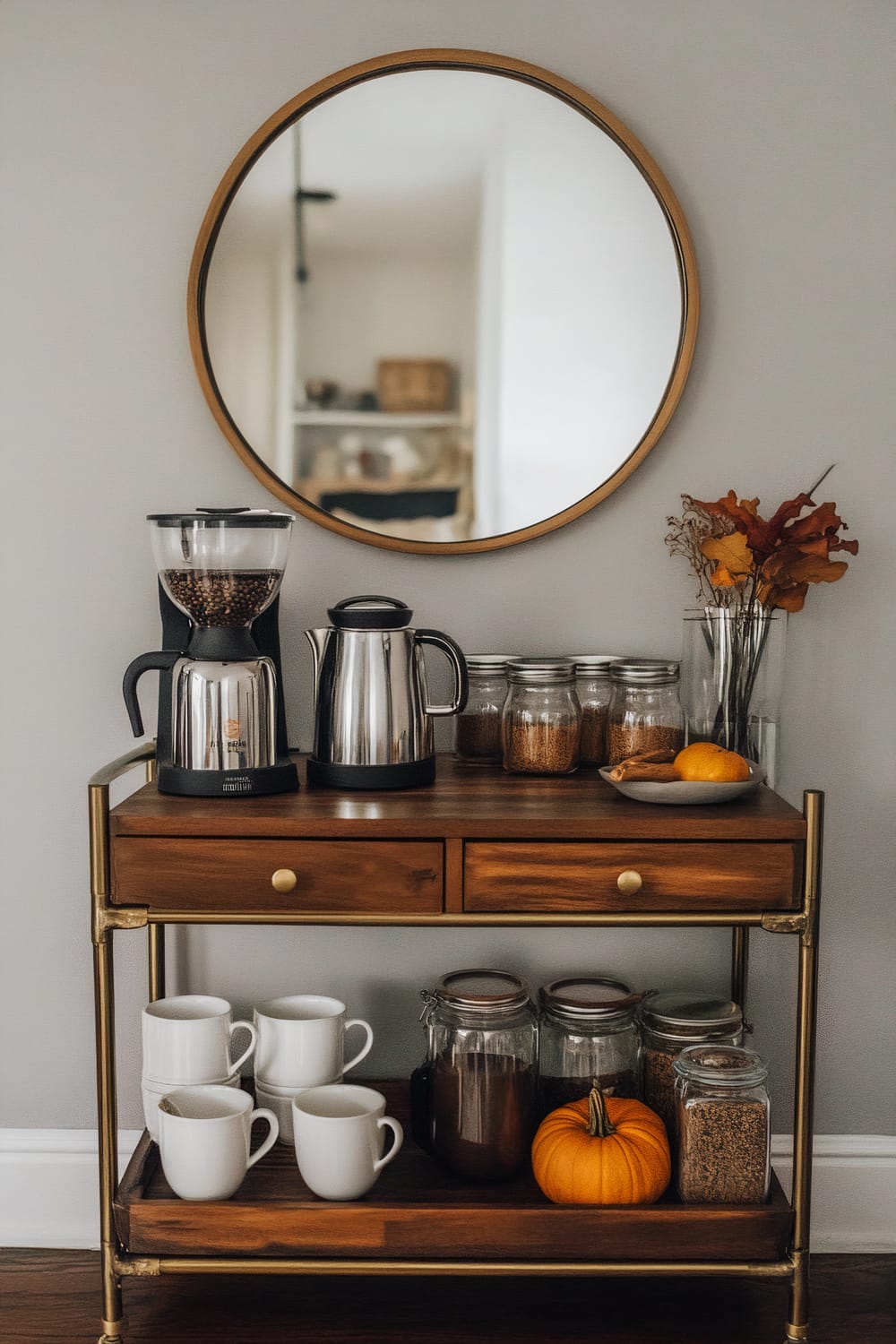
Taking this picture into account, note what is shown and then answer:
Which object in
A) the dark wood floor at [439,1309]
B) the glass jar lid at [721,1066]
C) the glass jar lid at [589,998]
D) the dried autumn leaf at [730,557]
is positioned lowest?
the dark wood floor at [439,1309]

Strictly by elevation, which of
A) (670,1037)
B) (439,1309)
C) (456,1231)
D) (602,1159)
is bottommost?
(439,1309)

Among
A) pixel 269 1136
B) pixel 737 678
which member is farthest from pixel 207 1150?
pixel 737 678

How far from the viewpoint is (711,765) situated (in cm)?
161

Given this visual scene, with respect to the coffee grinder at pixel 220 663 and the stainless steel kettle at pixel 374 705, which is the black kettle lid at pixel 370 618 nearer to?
the stainless steel kettle at pixel 374 705

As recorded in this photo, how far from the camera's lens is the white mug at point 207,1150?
1.62m

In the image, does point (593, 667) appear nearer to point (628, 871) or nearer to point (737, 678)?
point (737, 678)

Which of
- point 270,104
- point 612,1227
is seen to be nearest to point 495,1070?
point 612,1227

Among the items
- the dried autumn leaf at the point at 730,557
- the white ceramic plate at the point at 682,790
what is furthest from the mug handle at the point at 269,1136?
the dried autumn leaf at the point at 730,557

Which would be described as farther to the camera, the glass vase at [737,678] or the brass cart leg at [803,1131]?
the glass vase at [737,678]

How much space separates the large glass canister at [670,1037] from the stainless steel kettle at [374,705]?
0.54m

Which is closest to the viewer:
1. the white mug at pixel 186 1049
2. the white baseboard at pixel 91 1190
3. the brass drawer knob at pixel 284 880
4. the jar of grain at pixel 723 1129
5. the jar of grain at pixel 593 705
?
the brass drawer knob at pixel 284 880

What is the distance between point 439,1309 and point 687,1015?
0.62 m

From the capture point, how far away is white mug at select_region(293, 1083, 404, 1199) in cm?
163

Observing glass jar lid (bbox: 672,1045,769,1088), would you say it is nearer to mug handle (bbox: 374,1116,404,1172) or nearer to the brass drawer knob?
mug handle (bbox: 374,1116,404,1172)
